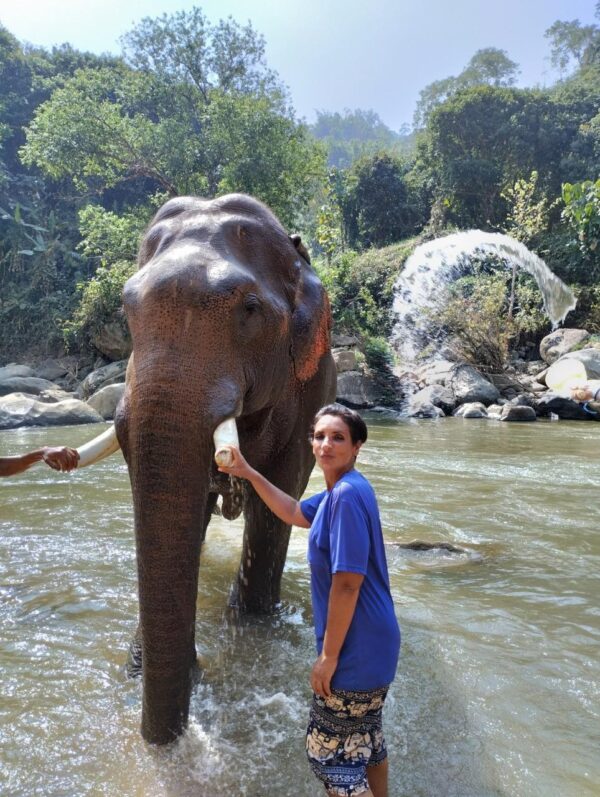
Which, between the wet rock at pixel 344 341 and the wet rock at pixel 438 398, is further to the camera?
the wet rock at pixel 344 341

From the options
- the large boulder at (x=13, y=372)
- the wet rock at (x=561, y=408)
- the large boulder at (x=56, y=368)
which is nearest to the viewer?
the wet rock at (x=561, y=408)

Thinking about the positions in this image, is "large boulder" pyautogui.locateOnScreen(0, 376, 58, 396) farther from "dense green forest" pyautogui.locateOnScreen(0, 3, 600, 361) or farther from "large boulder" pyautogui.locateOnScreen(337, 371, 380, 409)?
"large boulder" pyautogui.locateOnScreen(337, 371, 380, 409)

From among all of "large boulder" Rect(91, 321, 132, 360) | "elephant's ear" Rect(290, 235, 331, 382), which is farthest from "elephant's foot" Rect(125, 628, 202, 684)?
"large boulder" Rect(91, 321, 132, 360)

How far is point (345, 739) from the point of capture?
1898mm

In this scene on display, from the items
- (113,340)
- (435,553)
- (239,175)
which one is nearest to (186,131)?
(239,175)

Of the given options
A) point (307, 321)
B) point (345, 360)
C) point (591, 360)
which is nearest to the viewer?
point (307, 321)

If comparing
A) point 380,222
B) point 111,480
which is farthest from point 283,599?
point 380,222

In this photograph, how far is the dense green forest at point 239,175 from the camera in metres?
20.9

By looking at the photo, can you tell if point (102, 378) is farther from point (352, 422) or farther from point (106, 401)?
point (352, 422)

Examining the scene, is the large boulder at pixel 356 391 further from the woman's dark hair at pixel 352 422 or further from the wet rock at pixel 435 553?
the woman's dark hair at pixel 352 422

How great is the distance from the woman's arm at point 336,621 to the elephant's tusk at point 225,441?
517mm

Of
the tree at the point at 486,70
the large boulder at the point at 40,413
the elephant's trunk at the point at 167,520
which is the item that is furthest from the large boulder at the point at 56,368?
the tree at the point at 486,70

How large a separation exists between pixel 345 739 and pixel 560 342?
Answer: 63.1 ft

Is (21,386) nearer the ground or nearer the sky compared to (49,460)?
nearer the ground
